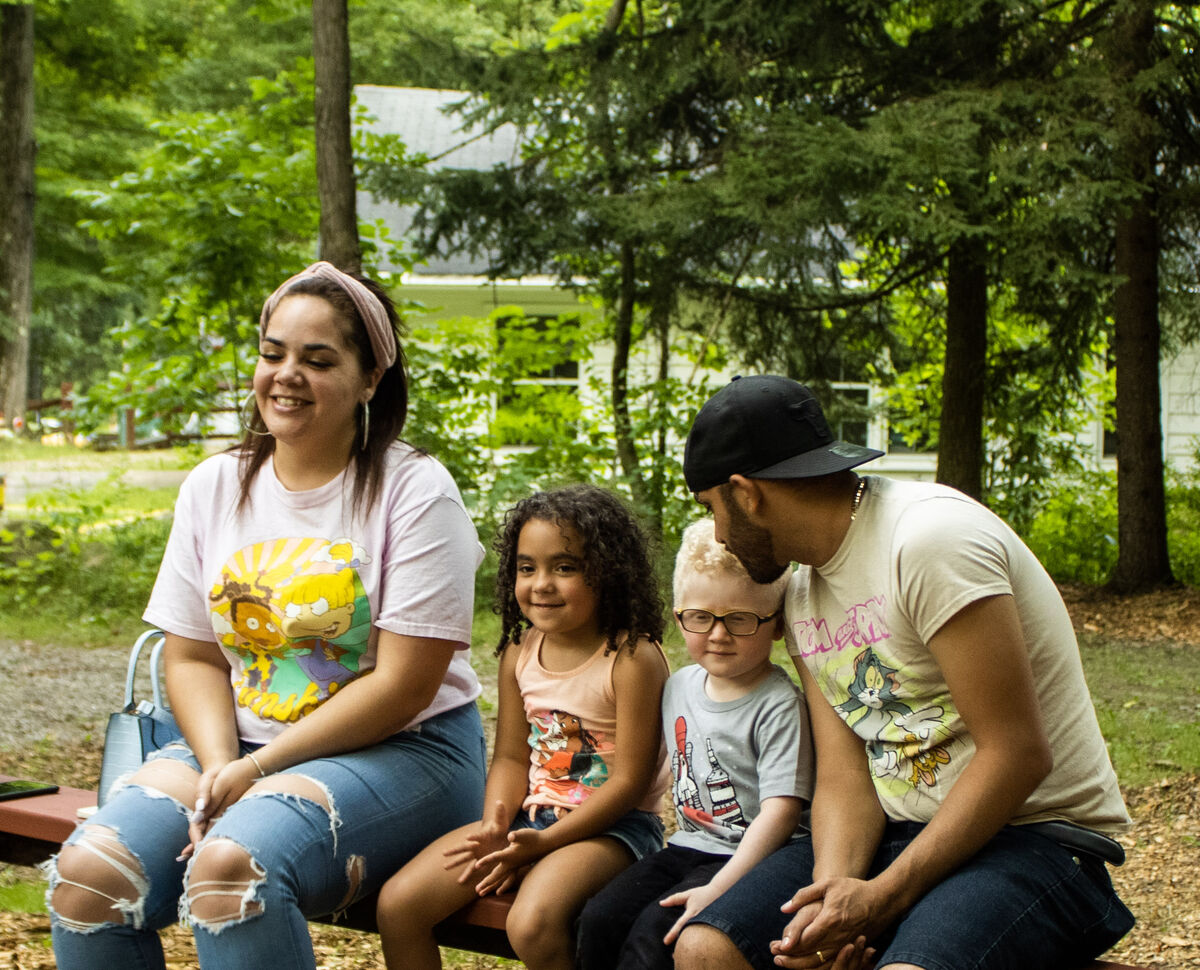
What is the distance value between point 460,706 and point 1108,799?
1.34 metres

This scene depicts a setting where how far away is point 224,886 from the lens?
6.94ft

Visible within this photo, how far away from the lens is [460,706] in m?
2.69

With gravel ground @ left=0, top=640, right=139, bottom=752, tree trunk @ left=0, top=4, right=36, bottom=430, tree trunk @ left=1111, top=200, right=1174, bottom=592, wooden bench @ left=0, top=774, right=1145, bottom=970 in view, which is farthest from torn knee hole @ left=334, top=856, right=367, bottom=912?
tree trunk @ left=0, top=4, right=36, bottom=430

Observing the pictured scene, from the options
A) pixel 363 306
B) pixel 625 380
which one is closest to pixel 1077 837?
pixel 363 306

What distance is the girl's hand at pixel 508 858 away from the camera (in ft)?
7.67

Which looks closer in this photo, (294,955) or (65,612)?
(294,955)

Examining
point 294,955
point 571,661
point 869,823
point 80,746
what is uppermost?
point 571,661

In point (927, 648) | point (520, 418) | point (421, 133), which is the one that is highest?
point (421, 133)

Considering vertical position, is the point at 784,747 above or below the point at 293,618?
below

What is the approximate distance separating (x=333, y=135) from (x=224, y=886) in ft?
24.5

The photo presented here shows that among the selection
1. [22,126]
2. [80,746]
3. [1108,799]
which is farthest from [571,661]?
[22,126]

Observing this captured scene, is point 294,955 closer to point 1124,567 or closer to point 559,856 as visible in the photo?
point 559,856

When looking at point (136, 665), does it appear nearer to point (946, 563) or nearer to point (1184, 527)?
point (946, 563)

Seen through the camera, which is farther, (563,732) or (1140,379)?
(1140,379)
